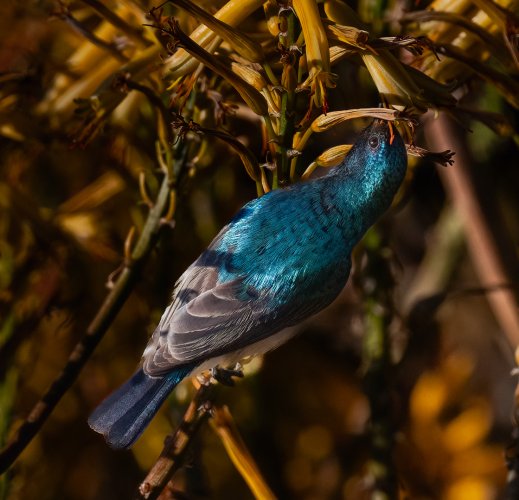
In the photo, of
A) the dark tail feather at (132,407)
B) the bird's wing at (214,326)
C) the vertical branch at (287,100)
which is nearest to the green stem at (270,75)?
the vertical branch at (287,100)

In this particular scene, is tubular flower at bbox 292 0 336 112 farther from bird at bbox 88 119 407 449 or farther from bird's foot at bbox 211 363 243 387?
bird's foot at bbox 211 363 243 387

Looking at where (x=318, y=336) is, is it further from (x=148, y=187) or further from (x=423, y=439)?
(x=148, y=187)

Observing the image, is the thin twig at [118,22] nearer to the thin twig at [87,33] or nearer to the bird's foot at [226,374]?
the thin twig at [87,33]

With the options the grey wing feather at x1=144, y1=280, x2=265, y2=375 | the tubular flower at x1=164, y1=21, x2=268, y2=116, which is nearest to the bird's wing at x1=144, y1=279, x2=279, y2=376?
the grey wing feather at x1=144, y1=280, x2=265, y2=375

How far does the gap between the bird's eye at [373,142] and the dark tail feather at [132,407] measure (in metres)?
0.35

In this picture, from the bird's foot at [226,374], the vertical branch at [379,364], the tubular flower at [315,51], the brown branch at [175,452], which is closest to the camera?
the tubular flower at [315,51]

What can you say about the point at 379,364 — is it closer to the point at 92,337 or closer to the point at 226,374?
the point at 226,374

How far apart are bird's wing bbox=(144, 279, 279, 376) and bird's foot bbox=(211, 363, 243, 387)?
0.02 metres

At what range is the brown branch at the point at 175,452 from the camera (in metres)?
1.16

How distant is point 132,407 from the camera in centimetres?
129

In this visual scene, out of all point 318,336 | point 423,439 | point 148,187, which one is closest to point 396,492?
point 423,439

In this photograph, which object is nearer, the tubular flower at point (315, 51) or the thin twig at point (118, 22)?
the tubular flower at point (315, 51)

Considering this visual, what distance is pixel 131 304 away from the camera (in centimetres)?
191

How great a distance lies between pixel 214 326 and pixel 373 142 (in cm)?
28
